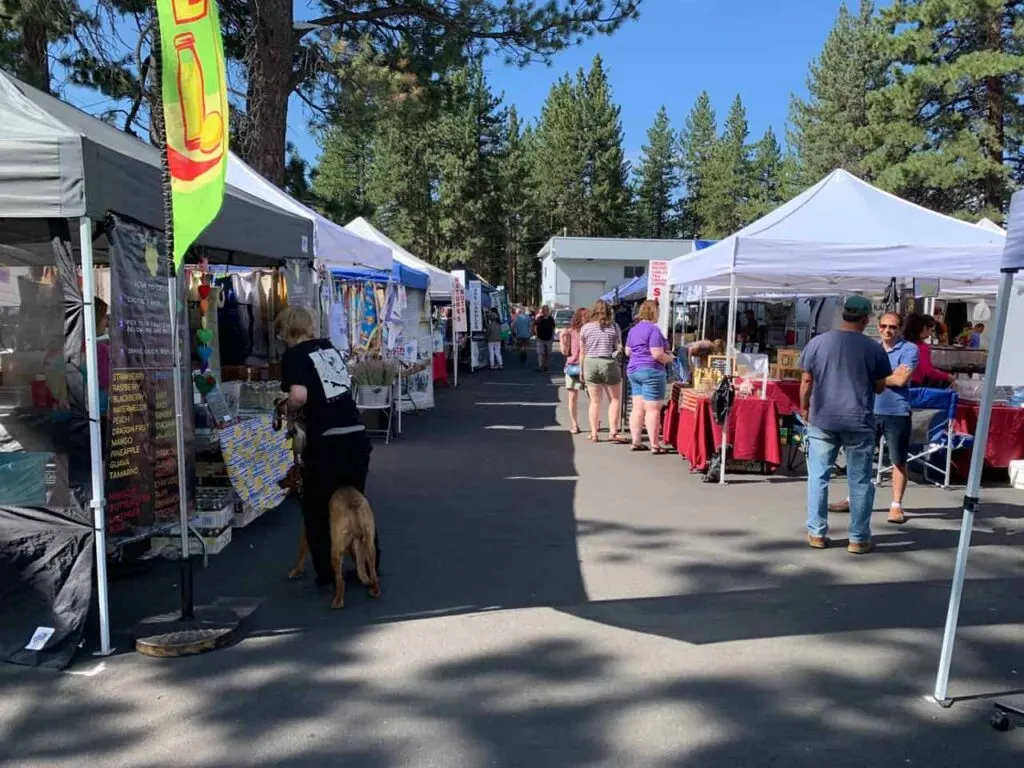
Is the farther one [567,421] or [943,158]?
[943,158]

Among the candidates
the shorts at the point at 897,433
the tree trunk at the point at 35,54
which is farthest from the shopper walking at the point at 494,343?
the shorts at the point at 897,433

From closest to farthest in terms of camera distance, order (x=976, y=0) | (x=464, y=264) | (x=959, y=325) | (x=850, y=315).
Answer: (x=850, y=315) → (x=959, y=325) → (x=976, y=0) → (x=464, y=264)

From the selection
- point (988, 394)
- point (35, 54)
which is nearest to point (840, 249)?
point (988, 394)

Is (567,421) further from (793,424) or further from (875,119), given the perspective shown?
(875,119)

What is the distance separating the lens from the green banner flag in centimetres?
354

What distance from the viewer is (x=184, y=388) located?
479cm

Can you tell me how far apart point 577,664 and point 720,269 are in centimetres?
516

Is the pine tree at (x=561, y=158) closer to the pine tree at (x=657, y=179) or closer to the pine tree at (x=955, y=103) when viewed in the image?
the pine tree at (x=657, y=179)

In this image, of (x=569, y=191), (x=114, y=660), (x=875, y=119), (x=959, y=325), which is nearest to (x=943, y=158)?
(x=875, y=119)

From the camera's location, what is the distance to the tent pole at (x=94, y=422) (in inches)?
136

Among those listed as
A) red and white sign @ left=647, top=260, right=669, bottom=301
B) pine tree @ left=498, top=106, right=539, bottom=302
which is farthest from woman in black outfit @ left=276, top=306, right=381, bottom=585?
pine tree @ left=498, top=106, right=539, bottom=302

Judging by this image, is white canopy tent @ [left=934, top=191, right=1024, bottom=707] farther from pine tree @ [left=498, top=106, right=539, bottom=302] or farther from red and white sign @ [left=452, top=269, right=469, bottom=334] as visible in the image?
pine tree @ [left=498, top=106, right=539, bottom=302]

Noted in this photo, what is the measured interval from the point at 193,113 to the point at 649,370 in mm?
6017

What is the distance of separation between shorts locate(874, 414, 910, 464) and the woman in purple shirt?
2.83 metres
